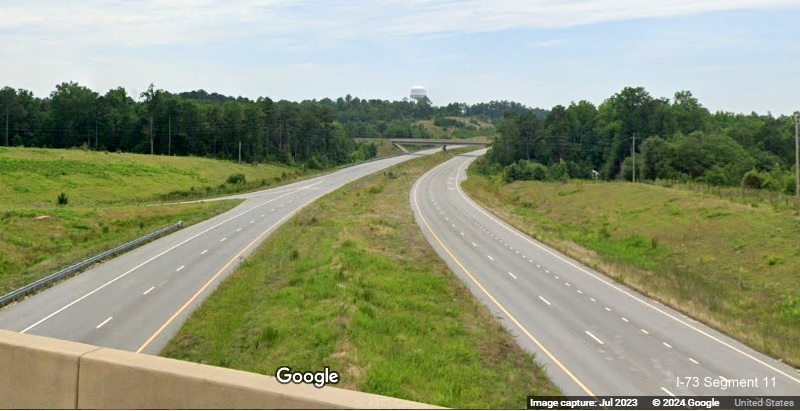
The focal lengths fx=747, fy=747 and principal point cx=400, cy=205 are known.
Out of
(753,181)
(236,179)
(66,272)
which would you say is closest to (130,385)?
(66,272)

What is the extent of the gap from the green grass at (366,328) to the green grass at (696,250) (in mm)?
10709

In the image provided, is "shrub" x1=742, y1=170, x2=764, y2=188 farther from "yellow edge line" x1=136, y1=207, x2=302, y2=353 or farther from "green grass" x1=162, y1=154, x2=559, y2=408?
"yellow edge line" x1=136, y1=207, x2=302, y2=353

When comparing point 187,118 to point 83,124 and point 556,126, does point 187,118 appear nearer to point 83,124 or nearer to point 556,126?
point 83,124

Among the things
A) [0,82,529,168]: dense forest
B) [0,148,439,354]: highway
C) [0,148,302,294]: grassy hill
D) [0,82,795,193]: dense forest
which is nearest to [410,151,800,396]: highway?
[0,148,439,354]: highway

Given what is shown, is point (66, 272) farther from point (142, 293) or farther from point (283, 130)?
point (283, 130)

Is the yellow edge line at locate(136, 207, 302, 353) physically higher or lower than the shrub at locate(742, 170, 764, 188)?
lower

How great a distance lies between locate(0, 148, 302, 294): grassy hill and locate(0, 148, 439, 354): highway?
370 centimetres

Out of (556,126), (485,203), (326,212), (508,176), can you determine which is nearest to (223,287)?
(326,212)

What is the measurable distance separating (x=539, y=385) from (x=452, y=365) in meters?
2.80

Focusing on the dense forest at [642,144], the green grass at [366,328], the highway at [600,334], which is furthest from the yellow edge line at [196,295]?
the dense forest at [642,144]

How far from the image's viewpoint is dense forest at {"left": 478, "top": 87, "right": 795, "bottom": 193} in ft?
371

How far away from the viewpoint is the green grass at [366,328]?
21766 mm

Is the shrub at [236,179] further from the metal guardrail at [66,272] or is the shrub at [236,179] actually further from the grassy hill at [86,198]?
the metal guardrail at [66,272]

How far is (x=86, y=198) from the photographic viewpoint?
91625mm
